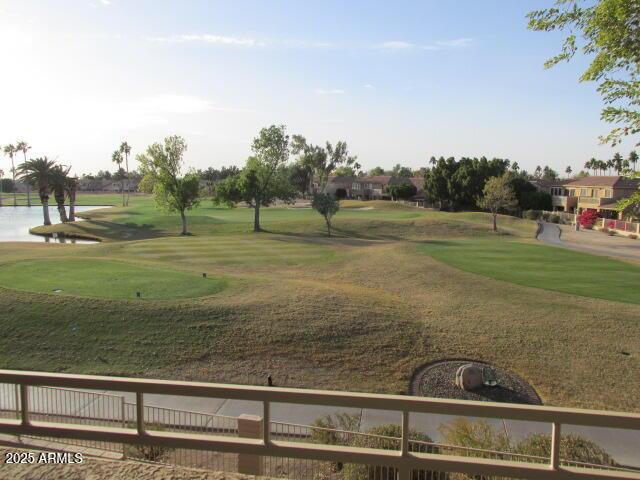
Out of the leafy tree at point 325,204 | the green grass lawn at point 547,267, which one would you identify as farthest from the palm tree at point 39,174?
the green grass lawn at point 547,267

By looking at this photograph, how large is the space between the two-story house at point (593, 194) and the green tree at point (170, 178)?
56310 millimetres

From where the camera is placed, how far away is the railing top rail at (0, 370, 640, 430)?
4461 millimetres

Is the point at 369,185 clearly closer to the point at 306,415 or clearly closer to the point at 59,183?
the point at 59,183

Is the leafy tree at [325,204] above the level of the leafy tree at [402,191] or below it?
below

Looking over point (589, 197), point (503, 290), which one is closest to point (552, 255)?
point (503, 290)

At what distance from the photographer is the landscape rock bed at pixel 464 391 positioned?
1612 centimetres

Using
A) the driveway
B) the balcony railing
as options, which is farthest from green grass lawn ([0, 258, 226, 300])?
the driveway

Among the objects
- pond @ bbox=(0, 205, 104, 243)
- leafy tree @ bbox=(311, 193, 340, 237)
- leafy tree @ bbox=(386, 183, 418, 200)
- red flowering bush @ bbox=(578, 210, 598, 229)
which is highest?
leafy tree @ bbox=(386, 183, 418, 200)

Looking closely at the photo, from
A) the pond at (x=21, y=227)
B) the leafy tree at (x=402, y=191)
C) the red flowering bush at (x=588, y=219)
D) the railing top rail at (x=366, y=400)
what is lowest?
the pond at (x=21, y=227)

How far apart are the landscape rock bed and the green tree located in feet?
151

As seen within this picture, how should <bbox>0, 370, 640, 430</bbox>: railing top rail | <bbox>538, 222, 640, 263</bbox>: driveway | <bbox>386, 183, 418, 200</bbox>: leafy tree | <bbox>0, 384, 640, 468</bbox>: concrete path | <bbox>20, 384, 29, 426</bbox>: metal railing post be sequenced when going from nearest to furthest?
<bbox>0, 370, 640, 430</bbox>: railing top rail, <bbox>20, 384, 29, 426</bbox>: metal railing post, <bbox>0, 384, 640, 468</bbox>: concrete path, <bbox>538, 222, 640, 263</bbox>: driveway, <bbox>386, 183, 418, 200</bbox>: leafy tree

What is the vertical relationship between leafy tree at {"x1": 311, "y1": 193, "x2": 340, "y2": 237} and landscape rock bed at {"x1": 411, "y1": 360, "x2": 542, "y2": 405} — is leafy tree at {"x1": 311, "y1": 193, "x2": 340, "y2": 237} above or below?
above

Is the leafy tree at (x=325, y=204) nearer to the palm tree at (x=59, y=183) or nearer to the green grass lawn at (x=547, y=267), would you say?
the green grass lawn at (x=547, y=267)

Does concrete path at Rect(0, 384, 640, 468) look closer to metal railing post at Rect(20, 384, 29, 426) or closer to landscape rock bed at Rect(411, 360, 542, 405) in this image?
landscape rock bed at Rect(411, 360, 542, 405)
